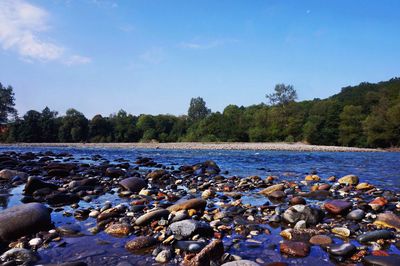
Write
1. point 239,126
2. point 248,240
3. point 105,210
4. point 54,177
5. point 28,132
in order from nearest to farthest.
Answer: point 248,240 → point 105,210 → point 54,177 → point 239,126 → point 28,132

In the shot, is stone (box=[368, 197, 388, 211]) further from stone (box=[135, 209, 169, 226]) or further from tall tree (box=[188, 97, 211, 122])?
tall tree (box=[188, 97, 211, 122])

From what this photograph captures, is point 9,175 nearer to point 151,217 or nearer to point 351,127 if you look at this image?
point 151,217

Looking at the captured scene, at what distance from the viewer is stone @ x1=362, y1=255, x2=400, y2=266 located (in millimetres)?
4168

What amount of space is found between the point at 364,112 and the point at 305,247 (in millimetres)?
83691

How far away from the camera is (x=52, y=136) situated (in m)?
102

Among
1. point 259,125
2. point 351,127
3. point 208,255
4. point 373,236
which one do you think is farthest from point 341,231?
point 259,125

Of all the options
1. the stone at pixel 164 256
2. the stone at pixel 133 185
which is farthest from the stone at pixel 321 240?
the stone at pixel 133 185

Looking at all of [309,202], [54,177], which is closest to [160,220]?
[309,202]

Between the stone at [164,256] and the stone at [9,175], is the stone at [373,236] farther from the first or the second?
the stone at [9,175]

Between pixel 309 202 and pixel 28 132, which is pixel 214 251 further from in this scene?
pixel 28 132

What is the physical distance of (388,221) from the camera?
6082 millimetres

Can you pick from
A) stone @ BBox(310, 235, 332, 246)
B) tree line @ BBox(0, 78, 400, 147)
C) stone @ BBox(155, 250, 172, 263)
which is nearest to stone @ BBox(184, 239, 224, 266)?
stone @ BBox(155, 250, 172, 263)

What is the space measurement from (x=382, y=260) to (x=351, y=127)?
72228 mm

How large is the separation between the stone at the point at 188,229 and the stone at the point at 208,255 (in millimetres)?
828
